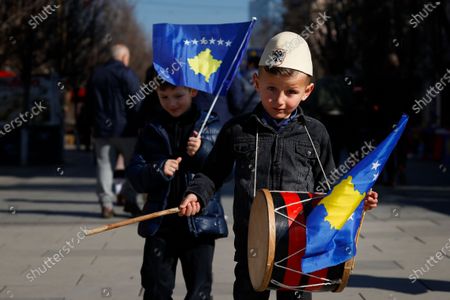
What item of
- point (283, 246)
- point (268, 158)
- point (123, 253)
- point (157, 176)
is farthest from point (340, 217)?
point (123, 253)

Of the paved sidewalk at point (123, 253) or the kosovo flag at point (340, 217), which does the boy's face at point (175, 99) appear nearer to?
the kosovo flag at point (340, 217)

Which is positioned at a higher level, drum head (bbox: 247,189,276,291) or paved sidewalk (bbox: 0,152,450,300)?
drum head (bbox: 247,189,276,291)

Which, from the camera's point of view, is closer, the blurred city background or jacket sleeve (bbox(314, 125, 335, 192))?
jacket sleeve (bbox(314, 125, 335, 192))

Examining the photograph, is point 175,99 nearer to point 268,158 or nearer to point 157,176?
point 157,176

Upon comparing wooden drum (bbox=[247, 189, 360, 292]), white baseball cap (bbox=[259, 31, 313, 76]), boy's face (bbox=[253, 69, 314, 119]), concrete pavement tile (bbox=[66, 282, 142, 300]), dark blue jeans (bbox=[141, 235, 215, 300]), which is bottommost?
concrete pavement tile (bbox=[66, 282, 142, 300])

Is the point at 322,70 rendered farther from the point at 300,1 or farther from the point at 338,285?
the point at 338,285

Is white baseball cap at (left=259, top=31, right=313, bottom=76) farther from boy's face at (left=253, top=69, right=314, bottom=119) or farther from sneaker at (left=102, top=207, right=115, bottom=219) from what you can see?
sneaker at (left=102, top=207, right=115, bottom=219)

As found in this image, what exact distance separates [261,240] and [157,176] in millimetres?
1056

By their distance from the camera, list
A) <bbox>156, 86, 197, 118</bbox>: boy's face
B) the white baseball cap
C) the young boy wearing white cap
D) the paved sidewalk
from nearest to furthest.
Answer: the white baseball cap, the young boy wearing white cap, <bbox>156, 86, 197, 118</bbox>: boy's face, the paved sidewalk

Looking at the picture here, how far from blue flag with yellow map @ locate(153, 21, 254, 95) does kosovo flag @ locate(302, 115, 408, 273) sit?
4.09 feet

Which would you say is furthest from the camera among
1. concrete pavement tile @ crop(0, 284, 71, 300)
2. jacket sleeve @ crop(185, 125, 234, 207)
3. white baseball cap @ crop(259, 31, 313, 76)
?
concrete pavement tile @ crop(0, 284, 71, 300)

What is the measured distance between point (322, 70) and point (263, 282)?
179 feet

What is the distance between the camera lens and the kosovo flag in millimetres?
3738

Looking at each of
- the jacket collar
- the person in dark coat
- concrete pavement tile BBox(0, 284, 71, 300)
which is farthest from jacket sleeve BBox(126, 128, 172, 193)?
the person in dark coat
